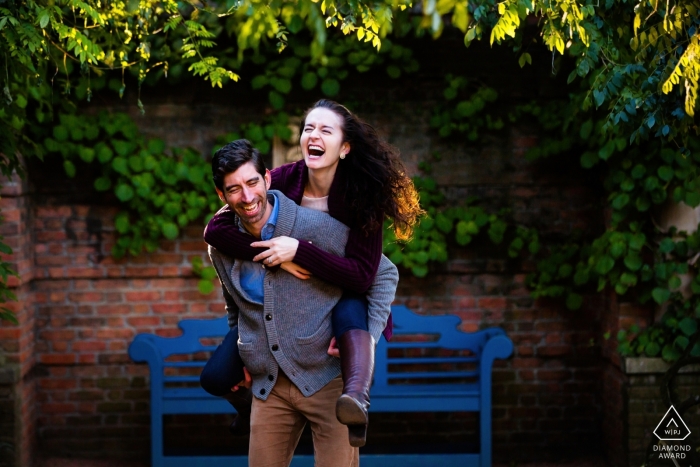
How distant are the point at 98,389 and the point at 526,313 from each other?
275cm

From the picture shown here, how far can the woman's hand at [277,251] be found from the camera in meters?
2.98

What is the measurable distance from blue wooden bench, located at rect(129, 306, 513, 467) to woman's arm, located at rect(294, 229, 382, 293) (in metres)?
2.24

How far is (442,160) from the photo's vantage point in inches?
224

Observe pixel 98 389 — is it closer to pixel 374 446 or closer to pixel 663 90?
pixel 374 446

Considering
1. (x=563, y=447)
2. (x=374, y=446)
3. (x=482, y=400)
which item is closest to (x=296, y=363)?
(x=482, y=400)

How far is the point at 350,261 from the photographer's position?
3055 millimetres

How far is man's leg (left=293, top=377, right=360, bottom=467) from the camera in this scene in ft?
10.1

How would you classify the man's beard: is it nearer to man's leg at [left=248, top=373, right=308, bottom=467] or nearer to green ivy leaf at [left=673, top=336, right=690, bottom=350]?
man's leg at [left=248, top=373, right=308, bottom=467]

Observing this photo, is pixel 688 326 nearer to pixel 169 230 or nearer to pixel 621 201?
pixel 621 201

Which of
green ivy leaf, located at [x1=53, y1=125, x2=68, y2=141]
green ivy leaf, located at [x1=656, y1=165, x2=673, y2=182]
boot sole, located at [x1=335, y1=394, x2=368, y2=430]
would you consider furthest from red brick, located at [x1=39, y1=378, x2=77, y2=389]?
green ivy leaf, located at [x1=656, y1=165, x2=673, y2=182]

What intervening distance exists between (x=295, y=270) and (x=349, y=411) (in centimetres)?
52

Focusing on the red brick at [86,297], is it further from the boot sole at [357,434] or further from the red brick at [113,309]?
the boot sole at [357,434]

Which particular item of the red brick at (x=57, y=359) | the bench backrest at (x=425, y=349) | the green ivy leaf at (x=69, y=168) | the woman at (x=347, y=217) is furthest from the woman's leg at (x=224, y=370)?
the red brick at (x=57, y=359)

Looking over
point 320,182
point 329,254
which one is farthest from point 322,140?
point 329,254
